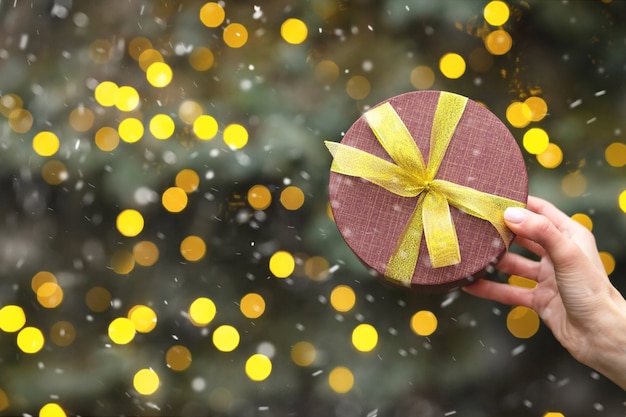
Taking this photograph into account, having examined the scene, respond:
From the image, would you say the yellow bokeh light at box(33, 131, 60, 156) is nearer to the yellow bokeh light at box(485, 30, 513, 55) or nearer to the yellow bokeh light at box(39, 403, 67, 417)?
the yellow bokeh light at box(39, 403, 67, 417)

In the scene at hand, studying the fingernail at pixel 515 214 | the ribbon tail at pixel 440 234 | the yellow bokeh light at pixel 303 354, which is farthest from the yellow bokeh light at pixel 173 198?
the fingernail at pixel 515 214

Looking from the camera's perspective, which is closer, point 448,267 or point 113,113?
point 448,267

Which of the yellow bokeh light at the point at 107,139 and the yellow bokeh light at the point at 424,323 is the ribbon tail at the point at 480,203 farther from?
the yellow bokeh light at the point at 107,139

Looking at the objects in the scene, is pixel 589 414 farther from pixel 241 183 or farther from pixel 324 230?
pixel 241 183

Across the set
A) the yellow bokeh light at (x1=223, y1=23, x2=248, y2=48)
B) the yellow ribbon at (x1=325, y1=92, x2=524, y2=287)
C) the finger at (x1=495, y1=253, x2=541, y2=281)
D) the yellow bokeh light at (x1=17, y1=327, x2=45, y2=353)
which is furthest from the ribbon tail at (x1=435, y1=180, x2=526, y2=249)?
the yellow bokeh light at (x1=17, y1=327, x2=45, y2=353)

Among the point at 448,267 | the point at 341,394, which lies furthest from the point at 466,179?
the point at 341,394

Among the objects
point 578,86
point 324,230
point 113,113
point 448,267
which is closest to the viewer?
point 448,267

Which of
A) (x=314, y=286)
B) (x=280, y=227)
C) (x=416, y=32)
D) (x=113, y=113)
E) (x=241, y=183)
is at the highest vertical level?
(x=416, y=32)

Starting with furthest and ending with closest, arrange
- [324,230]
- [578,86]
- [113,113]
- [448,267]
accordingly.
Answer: [113,113]
[578,86]
[324,230]
[448,267]
